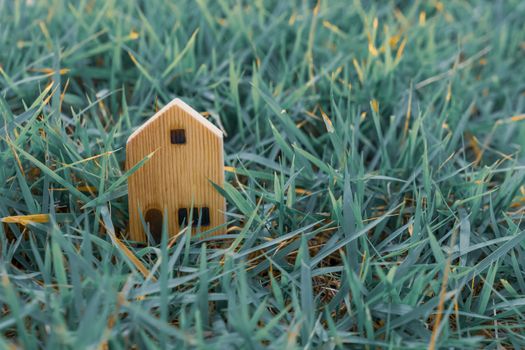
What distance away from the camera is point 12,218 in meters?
1.25

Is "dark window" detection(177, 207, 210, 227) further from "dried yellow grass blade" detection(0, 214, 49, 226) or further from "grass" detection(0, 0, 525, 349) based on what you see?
"dried yellow grass blade" detection(0, 214, 49, 226)

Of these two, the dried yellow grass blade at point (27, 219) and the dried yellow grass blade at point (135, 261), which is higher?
the dried yellow grass blade at point (27, 219)

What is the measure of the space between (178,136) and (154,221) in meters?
0.19

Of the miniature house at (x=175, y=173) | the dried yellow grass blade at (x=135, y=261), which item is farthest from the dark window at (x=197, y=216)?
the dried yellow grass blade at (x=135, y=261)

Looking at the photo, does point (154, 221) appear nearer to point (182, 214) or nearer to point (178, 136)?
point (182, 214)

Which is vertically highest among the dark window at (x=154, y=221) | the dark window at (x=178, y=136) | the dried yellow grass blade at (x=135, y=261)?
the dark window at (x=178, y=136)

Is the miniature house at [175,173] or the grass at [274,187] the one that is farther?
the miniature house at [175,173]

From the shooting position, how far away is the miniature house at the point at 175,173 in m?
1.27

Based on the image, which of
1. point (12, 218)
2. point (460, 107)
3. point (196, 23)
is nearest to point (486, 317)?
point (460, 107)

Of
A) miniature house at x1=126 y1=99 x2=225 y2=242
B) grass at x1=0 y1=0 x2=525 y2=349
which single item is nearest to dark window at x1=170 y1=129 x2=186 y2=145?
miniature house at x1=126 y1=99 x2=225 y2=242

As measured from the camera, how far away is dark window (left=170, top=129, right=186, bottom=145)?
4.17ft

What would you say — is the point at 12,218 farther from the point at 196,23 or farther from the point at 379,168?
the point at 196,23

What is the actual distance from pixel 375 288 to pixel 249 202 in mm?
309

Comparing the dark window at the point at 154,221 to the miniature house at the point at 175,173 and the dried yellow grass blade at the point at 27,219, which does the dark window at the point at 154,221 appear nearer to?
the miniature house at the point at 175,173
